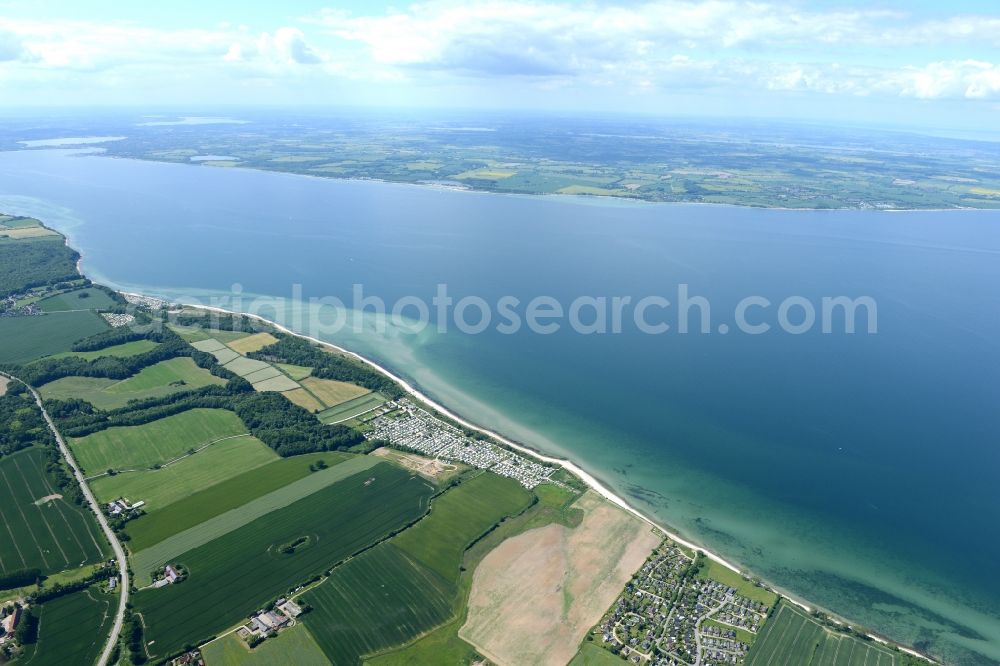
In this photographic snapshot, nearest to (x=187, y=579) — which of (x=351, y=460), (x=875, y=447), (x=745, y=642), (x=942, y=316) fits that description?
(x=351, y=460)

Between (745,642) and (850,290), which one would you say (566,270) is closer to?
(850,290)

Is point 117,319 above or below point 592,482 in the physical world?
above

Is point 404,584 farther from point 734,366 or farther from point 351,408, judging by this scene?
point 734,366

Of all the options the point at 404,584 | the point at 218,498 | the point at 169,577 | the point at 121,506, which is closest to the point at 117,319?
the point at 121,506

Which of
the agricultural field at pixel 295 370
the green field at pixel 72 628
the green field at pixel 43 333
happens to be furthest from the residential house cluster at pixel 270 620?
the green field at pixel 43 333

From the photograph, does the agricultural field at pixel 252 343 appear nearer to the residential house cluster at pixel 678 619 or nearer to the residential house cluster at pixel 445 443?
the residential house cluster at pixel 445 443

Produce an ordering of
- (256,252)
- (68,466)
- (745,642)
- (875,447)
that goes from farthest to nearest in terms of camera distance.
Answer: (256,252) < (875,447) < (68,466) < (745,642)

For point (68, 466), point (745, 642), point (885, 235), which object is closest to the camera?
point (745, 642)
